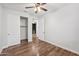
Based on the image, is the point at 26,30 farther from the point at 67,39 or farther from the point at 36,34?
the point at 67,39

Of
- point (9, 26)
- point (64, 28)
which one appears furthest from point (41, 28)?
point (9, 26)

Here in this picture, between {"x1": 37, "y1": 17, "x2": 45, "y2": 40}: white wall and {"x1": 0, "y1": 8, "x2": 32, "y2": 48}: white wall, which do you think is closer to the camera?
{"x1": 0, "y1": 8, "x2": 32, "y2": 48}: white wall

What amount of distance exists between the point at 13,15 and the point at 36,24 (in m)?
0.49

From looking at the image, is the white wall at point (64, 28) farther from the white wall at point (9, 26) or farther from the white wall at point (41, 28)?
the white wall at point (9, 26)

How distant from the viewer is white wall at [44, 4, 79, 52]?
5.30 ft

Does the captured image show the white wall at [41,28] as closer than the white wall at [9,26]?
No

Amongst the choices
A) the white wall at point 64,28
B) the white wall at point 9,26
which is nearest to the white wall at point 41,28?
the white wall at point 64,28

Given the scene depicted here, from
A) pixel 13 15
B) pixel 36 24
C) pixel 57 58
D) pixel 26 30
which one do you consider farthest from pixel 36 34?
pixel 57 58

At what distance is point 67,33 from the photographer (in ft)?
5.84

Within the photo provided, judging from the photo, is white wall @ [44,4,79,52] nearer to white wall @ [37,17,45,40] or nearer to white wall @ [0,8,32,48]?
white wall @ [37,17,45,40]

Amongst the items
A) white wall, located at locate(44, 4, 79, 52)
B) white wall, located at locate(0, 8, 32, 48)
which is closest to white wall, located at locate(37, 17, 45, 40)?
white wall, located at locate(44, 4, 79, 52)

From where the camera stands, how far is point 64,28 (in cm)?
171

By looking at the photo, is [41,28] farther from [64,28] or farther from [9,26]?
[9,26]

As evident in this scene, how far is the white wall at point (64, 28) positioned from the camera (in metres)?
1.62
